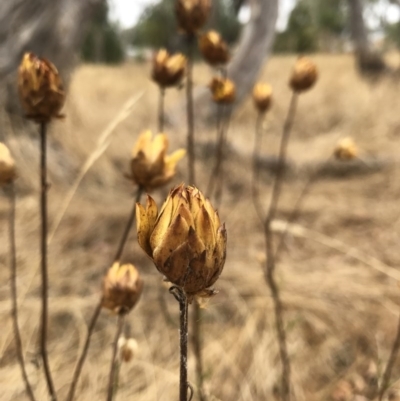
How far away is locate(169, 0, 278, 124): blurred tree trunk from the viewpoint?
2.68 metres

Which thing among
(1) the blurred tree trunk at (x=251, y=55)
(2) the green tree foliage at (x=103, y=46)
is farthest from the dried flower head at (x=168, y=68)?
(2) the green tree foliage at (x=103, y=46)

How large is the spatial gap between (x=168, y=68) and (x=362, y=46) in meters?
4.47

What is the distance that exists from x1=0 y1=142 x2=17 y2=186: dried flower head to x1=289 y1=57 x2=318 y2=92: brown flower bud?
52cm

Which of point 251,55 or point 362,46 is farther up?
point 362,46

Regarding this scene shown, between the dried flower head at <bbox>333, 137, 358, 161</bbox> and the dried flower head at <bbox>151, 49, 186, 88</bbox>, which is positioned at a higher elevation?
the dried flower head at <bbox>151, 49, 186, 88</bbox>

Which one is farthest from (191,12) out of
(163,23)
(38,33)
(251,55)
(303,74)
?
(163,23)

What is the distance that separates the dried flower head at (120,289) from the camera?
54 cm

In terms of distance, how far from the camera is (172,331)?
1056mm

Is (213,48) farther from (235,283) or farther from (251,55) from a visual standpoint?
(251,55)

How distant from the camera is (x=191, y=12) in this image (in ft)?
2.38

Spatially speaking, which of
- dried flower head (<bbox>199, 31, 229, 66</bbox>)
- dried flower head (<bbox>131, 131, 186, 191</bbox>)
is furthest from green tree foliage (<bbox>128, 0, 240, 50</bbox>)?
dried flower head (<bbox>131, 131, 186, 191</bbox>)

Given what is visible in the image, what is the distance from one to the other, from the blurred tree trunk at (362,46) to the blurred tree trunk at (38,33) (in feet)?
11.3

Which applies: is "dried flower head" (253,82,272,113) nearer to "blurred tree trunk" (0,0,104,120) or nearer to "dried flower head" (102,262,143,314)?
"dried flower head" (102,262,143,314)

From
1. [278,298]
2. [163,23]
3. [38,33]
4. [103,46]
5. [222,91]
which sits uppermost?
[163,23]
